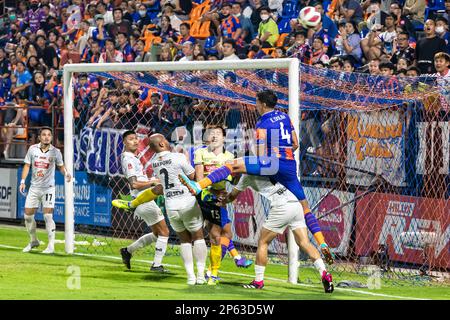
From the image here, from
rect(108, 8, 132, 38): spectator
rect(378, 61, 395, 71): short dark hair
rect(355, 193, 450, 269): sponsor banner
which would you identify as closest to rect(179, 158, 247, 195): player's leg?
rect(355, 193, 450, 269): sponsor banner

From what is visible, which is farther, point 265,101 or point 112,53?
point 112,53

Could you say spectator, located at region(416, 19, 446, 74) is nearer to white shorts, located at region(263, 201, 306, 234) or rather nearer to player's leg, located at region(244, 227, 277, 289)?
white shorts, located at region(263, 201, 306, 234)

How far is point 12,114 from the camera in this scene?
24.1 m

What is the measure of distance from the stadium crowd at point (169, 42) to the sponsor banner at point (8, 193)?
23.6 inches

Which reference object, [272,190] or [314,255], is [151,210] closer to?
[272,190]

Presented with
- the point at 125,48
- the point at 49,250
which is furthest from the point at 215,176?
the point at 125,48

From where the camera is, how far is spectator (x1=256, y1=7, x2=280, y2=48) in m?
21.5

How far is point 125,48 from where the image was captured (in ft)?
81.7

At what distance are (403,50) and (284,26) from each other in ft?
13.9

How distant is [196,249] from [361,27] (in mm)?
8399

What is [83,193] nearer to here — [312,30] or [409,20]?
[312,30]

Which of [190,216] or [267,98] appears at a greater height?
[267,98]

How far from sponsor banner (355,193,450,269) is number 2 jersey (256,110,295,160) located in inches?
146

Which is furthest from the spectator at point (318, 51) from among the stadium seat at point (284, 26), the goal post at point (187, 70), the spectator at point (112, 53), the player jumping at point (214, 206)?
the spectator at point (112, 53)
